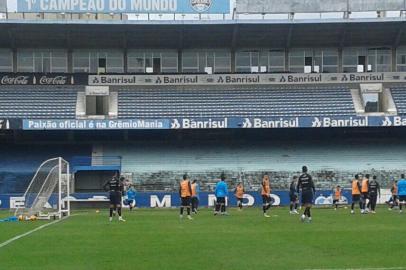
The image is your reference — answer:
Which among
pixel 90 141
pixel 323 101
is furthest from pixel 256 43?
pixel 90 141

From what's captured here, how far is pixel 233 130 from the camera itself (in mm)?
55531

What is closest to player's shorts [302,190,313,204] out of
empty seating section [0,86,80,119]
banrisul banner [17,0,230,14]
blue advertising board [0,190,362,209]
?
blue advertising board [0,190,362,209]

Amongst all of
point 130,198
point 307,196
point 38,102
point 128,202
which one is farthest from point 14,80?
point 307,196

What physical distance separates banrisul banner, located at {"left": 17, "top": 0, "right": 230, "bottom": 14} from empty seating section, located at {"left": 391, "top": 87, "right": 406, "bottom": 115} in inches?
569

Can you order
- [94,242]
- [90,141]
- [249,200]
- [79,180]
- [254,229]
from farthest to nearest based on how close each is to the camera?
1. [90,141]
2. [79,180]
3. [249,200]
4. [254,229]
5. [94,242]

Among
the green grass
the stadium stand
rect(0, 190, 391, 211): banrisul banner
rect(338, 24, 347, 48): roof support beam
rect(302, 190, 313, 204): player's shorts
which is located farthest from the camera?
rect(338, 24, 347, 48): roof support beam

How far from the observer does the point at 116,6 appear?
53812 millimetres

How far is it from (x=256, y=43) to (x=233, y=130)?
723 centimetres

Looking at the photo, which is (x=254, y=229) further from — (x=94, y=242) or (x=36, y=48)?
(x=36, y=48)

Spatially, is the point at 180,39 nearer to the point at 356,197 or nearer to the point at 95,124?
the point at 95,124

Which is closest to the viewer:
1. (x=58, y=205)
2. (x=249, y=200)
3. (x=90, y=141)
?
(x=58, y=205)

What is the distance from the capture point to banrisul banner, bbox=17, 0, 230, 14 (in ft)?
175

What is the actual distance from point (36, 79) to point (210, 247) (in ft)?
135

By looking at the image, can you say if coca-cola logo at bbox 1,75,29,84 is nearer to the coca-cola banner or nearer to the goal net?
the coca-cola banner
